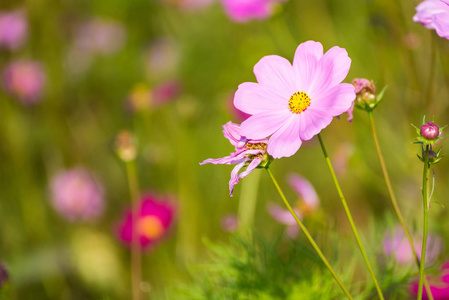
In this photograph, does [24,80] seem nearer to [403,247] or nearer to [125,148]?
[125,148]

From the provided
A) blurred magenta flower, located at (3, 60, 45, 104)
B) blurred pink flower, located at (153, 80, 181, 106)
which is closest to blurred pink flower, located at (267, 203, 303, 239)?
blurred pink flower, located at (153, 80, 181, 106)

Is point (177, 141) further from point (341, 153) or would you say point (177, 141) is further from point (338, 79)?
point (338, 79)

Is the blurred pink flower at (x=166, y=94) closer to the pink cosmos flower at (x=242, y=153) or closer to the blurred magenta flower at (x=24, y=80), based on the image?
the blurred magenta flower at (x=24, y=80)

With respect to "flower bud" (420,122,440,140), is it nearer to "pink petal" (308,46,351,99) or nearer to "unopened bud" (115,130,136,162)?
"pink petal" (308,46,351,99)

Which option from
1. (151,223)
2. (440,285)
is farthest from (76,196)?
(440,285)

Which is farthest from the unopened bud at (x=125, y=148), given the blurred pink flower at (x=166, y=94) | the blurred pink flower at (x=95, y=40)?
the blurred pink flower at (x=95, y=40)
